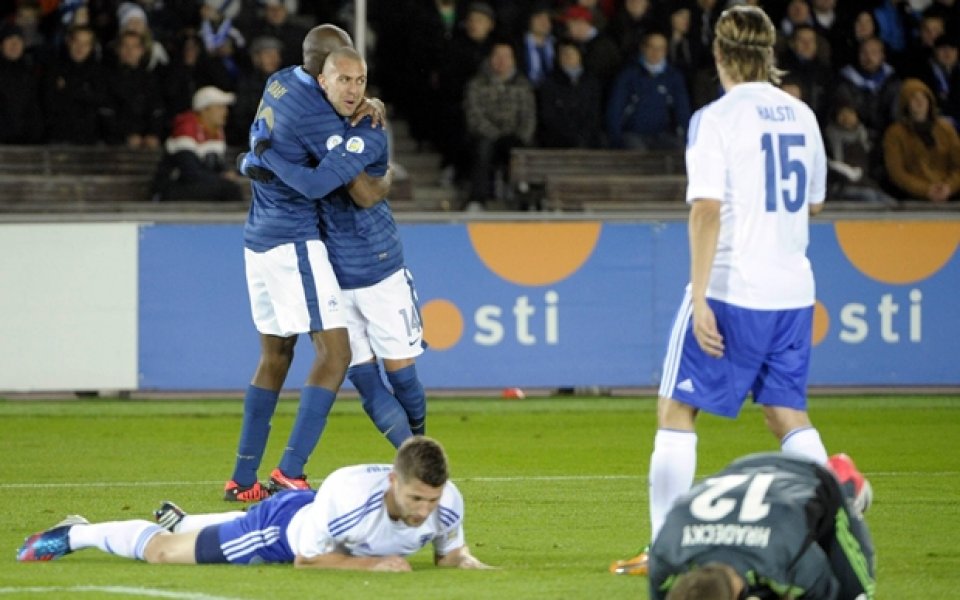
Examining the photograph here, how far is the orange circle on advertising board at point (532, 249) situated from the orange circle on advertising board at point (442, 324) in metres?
0.52

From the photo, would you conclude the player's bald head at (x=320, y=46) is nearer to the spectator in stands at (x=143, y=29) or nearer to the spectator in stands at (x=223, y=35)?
the spectator in stands at (x=143, y=29)

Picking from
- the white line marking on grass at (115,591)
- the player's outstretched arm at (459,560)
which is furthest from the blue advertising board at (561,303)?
the white line marking on grass at (115,591)

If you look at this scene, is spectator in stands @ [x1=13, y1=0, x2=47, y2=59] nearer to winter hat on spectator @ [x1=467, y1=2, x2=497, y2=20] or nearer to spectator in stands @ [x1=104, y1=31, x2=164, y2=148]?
spectator in stands @ [x1=104, y1=31, x2=164, y2=148]

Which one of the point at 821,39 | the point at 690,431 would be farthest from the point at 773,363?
the point at 821,39

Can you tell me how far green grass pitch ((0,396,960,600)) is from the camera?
7121 mm

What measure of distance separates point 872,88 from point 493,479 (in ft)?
35.3

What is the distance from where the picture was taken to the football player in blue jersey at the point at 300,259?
9586 millimetres

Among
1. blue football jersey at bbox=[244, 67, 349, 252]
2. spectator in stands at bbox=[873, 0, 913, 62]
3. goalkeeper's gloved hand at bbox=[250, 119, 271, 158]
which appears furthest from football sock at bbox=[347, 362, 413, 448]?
spectator in stands at bbox=[873, 0, 913, 62]

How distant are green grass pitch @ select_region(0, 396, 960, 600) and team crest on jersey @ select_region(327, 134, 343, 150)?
189 centimetres

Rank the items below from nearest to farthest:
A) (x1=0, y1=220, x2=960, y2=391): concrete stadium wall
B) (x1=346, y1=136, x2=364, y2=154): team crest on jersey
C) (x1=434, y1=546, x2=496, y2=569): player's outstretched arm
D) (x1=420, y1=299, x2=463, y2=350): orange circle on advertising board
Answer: (x1=434, y1=546, x2=496, y2=569): player's outstretched arm
(x1=346, y1=136, x2=364, y2=154): team crest on jersey
(x1=0, y1=220, x2=960, y2=391): concrete stadium wall
(x1=420, y1=299, x2=463, y2=350): orange circle on advertising board

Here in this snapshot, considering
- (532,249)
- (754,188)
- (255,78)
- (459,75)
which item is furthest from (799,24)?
(754,188)

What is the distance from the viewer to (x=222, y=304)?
50.6 ft

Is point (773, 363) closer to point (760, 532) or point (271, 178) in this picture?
point (760, 532)

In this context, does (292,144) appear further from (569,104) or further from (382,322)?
(569,104)
